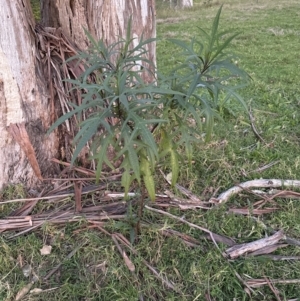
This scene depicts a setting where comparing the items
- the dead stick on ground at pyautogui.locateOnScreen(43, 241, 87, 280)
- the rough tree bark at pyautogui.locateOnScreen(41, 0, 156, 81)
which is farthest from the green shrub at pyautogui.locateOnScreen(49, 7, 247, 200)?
the rough tree bark at pyautogui.locateOnScreen(41, 0, 156, 81)

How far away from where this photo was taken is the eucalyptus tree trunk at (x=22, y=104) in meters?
2.22

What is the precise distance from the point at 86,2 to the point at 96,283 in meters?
1.63

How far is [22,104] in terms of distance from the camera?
92.0 inches

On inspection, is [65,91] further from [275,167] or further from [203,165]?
[275,167]

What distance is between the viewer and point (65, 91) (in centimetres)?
247

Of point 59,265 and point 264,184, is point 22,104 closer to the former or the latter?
point 59,265

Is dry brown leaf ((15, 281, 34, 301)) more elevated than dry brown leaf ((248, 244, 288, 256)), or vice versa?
dry brown leaf ((248, 244, 288, 256))

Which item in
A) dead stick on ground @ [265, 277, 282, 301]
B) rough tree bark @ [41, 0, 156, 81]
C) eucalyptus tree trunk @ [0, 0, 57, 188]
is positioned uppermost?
rough tree bark @ [41, 0, 156, 81]

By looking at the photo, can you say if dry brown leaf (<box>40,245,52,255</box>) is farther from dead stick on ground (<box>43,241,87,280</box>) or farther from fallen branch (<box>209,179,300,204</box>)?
fallen branch (<box>209,179,300,204</box>)

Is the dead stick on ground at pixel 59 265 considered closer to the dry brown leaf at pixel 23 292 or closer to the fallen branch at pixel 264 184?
the dry brown leaf at pixel 23 292

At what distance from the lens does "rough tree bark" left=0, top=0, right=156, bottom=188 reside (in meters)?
2.24

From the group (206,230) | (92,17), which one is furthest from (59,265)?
(92,17)

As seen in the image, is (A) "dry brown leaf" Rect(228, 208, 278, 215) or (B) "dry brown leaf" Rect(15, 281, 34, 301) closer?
(B) "dry brown leaf" Rect(15, 281, 34, 301)

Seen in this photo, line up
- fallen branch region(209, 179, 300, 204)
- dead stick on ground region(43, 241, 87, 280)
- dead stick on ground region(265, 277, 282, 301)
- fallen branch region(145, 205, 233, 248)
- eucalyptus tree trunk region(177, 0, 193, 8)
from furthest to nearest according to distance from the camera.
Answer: eucalyptus tree trunk region(177, 0, 193, 8) → fallen branch region(209, 179, 300, 204) → fallen branch region(145, 205, 233, 248) → dead stick on ground region(43, 241, 87, 280) → dead stick on ground region(265, 277, 282, 301)
